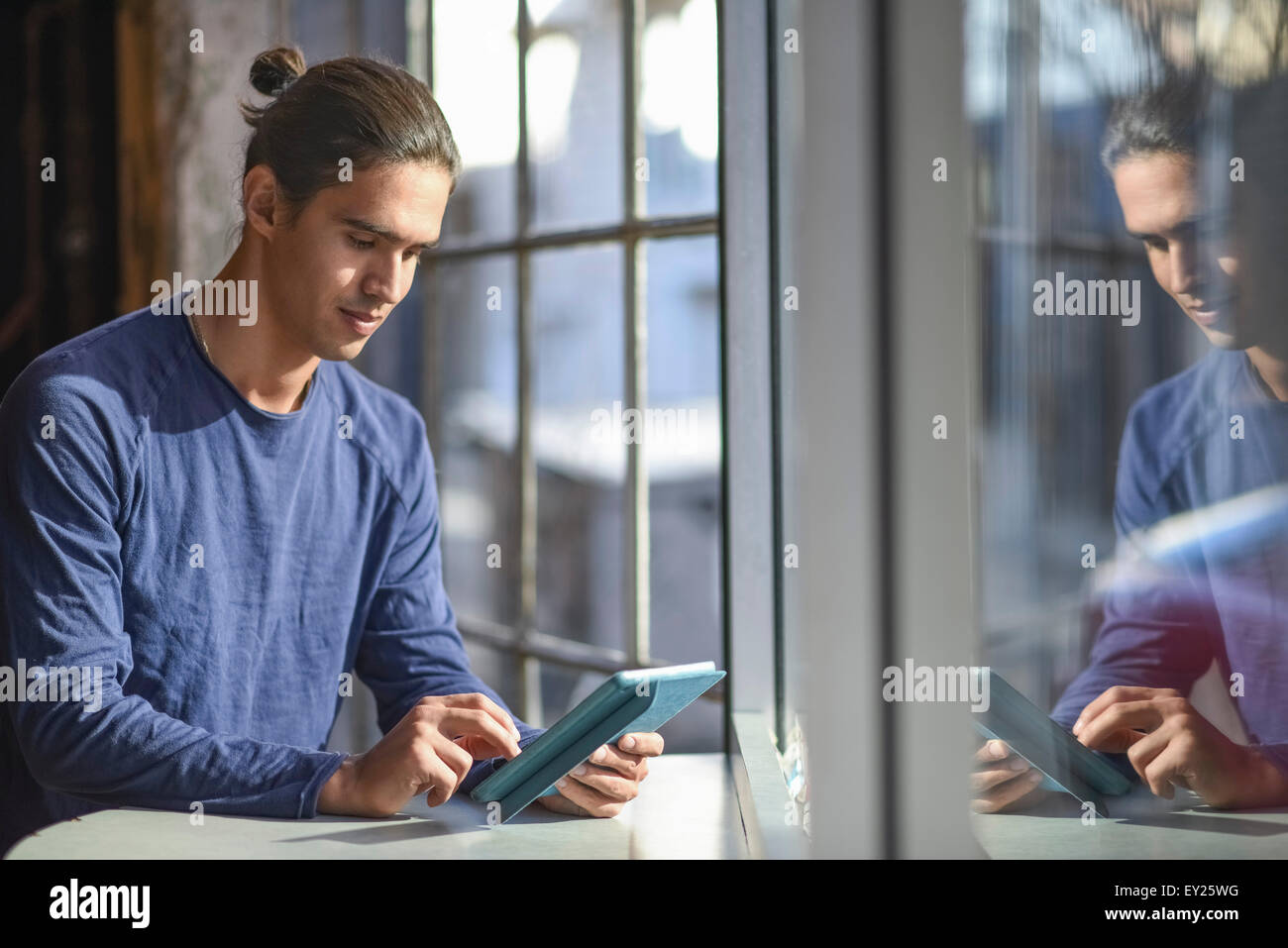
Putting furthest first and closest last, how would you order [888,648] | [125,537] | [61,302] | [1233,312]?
[61,302]
[125,537]
[1233,312]
[888,648]

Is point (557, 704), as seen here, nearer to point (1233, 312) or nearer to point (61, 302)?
point (61, 302)

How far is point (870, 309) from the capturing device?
107 cm

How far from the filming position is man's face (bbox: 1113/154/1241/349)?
4.02 feet

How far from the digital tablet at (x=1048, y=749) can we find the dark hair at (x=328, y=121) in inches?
36.5

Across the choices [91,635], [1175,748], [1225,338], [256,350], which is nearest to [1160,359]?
[1225,338]

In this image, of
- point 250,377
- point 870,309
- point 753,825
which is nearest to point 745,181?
point 870,309

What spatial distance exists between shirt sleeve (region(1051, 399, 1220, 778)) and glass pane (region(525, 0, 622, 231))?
2.52ft

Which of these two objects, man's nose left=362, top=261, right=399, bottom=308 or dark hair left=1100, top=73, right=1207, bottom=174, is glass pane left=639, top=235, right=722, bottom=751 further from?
dark hair left=1100, top=73, right=1207, bottom=174

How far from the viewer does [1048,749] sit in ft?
3.92

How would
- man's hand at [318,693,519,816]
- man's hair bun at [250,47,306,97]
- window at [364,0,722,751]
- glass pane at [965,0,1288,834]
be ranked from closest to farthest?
1. glass pane at [965,0,1288,834]
2. man's hand at [318,693,519,816]
3. man's hair bun at [250,47,306,97]
4. window at [364,0,722,751]

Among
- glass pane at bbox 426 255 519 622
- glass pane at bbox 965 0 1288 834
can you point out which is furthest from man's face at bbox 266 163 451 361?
glass pane at bbox 965 0 1288 834

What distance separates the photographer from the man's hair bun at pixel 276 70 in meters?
1.41
